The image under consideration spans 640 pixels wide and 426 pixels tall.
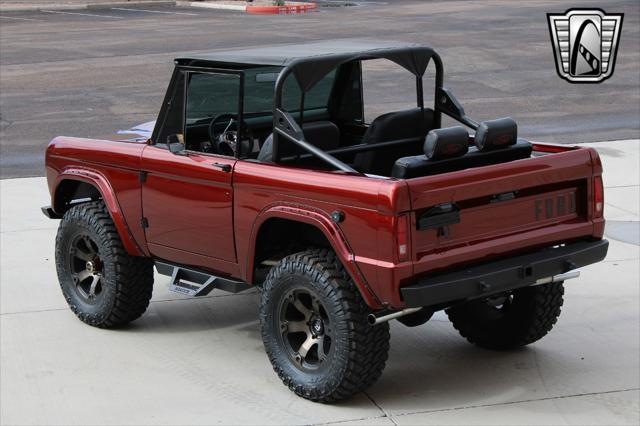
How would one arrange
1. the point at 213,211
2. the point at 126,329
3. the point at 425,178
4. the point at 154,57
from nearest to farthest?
1. the point at 425,178
2. the point at 213,211
3. the point at 126,329
4. the point at 154,57

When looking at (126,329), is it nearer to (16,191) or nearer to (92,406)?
(92,406)

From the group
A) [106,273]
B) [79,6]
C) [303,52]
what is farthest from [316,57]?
[79,6]

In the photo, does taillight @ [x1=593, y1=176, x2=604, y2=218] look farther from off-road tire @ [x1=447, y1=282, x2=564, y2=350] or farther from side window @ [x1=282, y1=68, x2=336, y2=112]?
side window @ [x1=282, y1=68, x2=336, y2=112]

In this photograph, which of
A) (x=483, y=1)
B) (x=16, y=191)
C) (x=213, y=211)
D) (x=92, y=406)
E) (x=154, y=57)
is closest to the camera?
(x=92, y=406)

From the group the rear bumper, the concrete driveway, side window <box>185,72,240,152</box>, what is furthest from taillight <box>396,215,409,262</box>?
side window <box>185,72,240,152</box>

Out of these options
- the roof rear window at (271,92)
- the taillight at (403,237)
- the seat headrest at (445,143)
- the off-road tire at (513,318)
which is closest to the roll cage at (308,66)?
the roof rear window at (271,92)

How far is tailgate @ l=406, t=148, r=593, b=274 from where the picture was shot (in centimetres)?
587

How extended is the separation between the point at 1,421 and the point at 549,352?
3.13 meters

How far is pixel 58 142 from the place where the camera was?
25.9ft

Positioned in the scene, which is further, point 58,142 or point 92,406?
point 58,142

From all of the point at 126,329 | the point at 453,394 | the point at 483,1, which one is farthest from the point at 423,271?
the point at 483,1

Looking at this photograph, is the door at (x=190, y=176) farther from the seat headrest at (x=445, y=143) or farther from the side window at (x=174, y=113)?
the seat headrest at (x=445, y=143)

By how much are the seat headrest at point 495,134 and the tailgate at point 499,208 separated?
0.28 metres

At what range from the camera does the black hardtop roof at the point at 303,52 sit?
6656 mm
